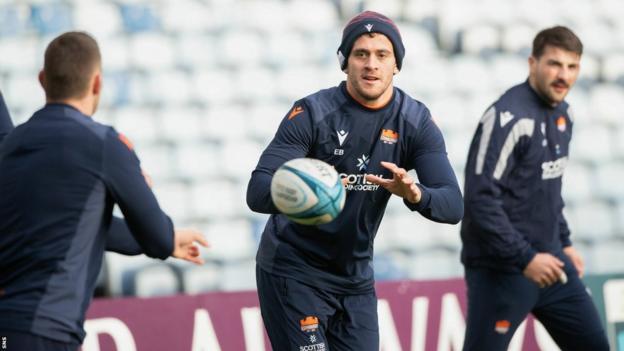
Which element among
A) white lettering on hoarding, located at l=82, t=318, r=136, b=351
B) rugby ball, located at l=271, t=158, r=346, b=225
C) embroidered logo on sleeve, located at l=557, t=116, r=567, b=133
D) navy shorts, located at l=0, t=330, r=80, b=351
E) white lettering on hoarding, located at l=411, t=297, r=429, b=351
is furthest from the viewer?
white lettering on hoarding, located at l=411, t=297, r=429, b=351

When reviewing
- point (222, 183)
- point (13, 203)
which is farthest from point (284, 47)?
point (13, 203)

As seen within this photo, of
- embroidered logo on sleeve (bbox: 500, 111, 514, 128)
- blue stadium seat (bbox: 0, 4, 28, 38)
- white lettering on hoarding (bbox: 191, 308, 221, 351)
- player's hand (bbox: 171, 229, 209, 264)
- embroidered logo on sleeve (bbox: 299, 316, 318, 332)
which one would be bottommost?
white lettering on hoarding (bbox: 191, 308, 221, 351)

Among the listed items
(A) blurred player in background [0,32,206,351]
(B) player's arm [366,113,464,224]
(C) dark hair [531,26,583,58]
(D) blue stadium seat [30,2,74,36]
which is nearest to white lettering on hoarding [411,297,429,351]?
(C) dark hair [531,26,583,58]

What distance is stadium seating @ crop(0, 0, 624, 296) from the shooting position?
884 cm

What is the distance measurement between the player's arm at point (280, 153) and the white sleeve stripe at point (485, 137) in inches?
53.8

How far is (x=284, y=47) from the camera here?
424 inches

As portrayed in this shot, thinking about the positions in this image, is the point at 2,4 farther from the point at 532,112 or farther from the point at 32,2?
the point at 532,112

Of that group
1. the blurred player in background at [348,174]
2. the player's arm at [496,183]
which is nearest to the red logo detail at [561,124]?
the player's arm at [496,183]

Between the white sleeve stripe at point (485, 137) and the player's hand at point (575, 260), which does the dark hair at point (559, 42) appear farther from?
the player's hand at point (575, 260)

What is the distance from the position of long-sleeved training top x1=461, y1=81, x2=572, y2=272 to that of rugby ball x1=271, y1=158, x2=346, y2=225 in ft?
5.55

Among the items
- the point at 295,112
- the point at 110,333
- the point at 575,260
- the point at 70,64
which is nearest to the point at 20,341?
the point at 70,64

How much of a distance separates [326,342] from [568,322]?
5.84 feet

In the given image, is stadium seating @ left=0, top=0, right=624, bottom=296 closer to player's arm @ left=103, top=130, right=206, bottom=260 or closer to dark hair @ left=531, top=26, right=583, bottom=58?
dark hair @ left=531, top=26, right=583, bottom=58

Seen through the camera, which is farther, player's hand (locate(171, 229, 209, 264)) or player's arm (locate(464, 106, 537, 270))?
player's arm (locate(464, 106, 537, 270))
